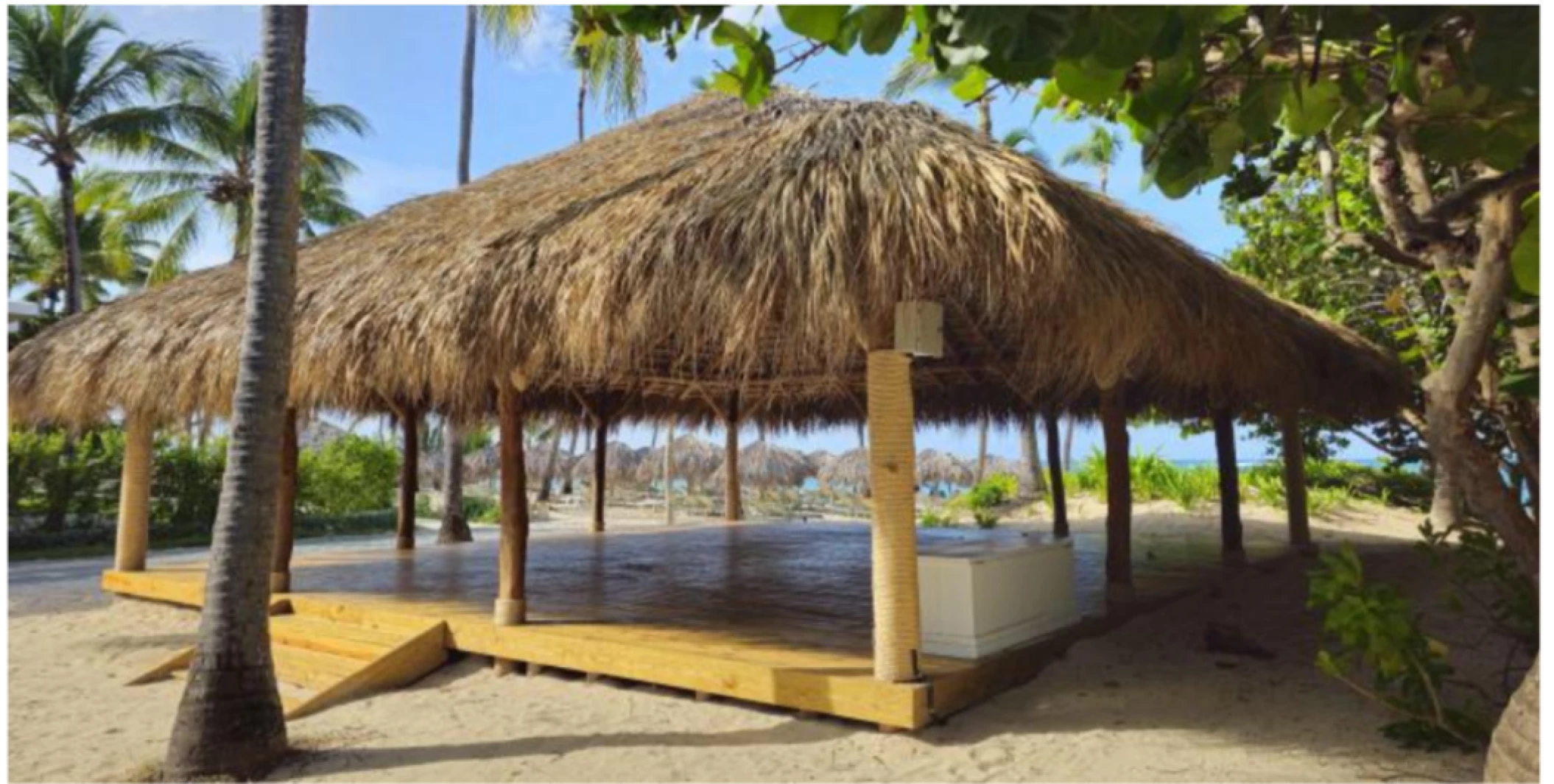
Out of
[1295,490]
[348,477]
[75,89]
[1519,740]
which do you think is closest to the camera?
[1519,740]

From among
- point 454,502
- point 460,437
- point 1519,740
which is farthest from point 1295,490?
point 454,502

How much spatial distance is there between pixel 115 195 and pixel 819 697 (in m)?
22.7

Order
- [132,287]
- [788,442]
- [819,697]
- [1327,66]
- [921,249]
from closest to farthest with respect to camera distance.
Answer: [1327,66] < [921,249] < [819,697] < [788,442] < [132,287]

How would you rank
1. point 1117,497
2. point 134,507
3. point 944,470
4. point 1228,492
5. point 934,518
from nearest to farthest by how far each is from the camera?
point 1117,497 < point 1228,492 < point 134,507 < point 934,518 < point 944,470

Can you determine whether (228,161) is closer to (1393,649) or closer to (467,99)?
(467,99)

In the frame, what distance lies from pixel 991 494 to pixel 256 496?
1298cm

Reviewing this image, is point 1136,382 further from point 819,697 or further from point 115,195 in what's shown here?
point 115,195

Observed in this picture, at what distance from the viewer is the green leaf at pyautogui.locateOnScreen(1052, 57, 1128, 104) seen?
1.61 metres

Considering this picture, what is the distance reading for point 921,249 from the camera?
354 centimetres

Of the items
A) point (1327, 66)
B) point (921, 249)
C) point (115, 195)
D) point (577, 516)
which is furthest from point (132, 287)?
point (1327, 66)

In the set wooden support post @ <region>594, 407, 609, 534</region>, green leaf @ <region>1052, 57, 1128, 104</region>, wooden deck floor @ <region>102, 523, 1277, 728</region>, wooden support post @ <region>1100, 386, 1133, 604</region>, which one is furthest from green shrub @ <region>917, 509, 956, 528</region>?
green leaf @ <region>1052, 57, 1128, 104</region>

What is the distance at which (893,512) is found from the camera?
12.6 feet

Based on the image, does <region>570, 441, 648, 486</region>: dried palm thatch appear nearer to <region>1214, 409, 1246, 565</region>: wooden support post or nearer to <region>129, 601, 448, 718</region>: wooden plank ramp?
<region>1214, 409, 1246, 565</region>: wooden support post

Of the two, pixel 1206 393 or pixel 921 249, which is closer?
pixel 921 249
